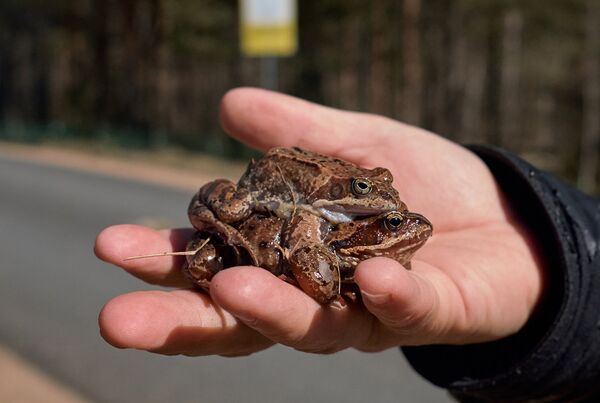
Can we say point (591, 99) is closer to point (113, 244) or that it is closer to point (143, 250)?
point (143, 250)

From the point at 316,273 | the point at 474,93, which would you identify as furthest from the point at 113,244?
the point at 474,93

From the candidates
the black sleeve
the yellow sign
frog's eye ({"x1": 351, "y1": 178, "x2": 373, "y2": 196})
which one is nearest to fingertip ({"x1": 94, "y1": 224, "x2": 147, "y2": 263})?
frog's eye ({"x1": 351, "y1": 178, "x2": 373, "y2": 196})

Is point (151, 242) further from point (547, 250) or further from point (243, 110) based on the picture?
point (547, 250)

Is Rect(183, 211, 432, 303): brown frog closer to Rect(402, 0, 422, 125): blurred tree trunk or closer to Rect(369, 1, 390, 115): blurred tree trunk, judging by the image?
Rect(402, 0, 422, 125): blurred tree trunk

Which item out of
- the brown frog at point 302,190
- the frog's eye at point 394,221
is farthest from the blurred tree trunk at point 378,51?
the frog's eye at point 394,221

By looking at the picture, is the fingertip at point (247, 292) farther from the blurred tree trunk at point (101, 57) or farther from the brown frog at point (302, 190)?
the blurred tree trunk at point (101, 57)

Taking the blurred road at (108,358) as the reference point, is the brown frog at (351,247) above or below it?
above
